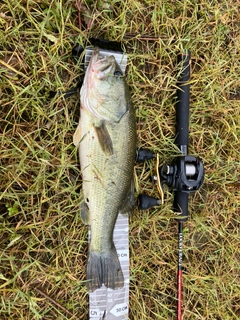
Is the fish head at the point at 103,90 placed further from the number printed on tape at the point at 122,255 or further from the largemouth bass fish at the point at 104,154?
the number printed on tape at the point at 122,255

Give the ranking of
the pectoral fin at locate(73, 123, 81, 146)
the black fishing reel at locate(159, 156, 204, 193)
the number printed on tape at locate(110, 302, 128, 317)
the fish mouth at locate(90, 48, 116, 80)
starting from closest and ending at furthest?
the fish mouth at locate(90, 48, 116, 80)
the pectoral fin at locate(73, 123, 81, 146)
the black fishing reel at locate(159, 156, 204, 193)
the number printed on tape at locate(110, 302, 128, 317)

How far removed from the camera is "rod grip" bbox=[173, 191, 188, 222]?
2643mm

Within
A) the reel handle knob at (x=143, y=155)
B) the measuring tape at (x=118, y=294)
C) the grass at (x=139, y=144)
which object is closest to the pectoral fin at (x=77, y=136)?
the grass at (x=139, y=144)

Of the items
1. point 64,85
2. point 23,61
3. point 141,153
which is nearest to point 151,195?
point 141,153

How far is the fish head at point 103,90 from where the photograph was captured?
7.14ft

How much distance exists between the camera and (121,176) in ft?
7.45

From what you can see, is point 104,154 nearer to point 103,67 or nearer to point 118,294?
point 103,67

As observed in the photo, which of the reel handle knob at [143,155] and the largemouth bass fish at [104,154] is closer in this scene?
the largemouth bass fish at [104,154]

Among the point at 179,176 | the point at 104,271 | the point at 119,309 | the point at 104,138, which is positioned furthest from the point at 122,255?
the point at 104,138

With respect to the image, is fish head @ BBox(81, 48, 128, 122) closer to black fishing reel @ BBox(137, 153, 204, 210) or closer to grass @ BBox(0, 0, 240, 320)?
grass @ BBox(0, 0, 240, 320)

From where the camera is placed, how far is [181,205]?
8.71ft

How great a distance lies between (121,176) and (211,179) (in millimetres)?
996

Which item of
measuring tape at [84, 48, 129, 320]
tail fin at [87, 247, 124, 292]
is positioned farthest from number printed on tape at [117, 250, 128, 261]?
tail fin at [87, 247, 124, 292]

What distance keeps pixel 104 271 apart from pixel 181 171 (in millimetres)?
922
